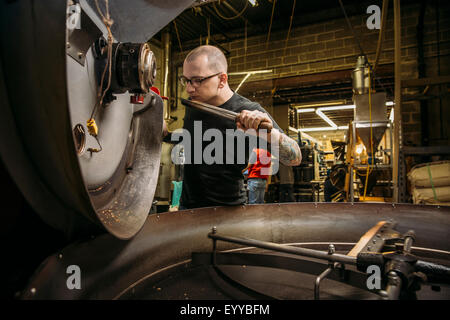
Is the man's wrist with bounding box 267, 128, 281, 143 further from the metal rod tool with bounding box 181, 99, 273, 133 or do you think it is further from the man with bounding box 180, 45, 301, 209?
the metal rod tool with bounding box 181, 99, 273, 133

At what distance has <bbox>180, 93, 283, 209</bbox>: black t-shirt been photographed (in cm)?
110

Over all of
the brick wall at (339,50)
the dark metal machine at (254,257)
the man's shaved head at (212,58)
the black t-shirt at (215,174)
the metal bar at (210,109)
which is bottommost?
the dark metal machine at (254,257)

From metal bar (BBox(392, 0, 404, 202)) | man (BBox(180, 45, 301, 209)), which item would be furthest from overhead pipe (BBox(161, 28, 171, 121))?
man (BBox(180, 45, 301, 209))

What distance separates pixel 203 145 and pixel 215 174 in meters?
0.15

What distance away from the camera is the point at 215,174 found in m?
1.13

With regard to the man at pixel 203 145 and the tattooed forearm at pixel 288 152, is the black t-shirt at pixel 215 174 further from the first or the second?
the tattooed forearm at pixel 288 152

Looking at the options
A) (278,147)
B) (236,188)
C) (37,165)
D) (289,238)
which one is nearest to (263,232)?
(289,238)

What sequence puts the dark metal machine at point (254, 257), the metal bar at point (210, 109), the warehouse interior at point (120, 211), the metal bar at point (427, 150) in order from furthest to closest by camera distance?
the metal bar at point (427, 150)
the metal bar at point (210, 109)
the dark metal machine at point (254, 257)
the warehouse interior at point (120, 211)

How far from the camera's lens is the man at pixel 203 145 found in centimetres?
111

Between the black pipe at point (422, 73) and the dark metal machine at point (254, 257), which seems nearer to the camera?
the dark metal machine at point (254, 257)

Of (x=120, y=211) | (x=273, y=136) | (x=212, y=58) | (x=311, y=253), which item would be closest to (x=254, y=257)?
(x=311, y=253)

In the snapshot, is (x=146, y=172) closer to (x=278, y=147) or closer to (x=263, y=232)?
(x=263, y=232)

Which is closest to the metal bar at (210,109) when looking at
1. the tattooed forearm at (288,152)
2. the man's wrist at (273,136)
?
the man's wrist at (273,136)

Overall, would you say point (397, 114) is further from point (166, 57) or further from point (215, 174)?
point (166, 57)
